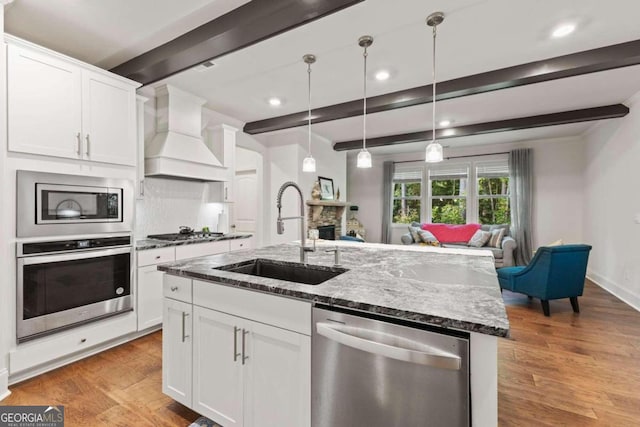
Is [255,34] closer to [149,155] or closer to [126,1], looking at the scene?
[126,1]

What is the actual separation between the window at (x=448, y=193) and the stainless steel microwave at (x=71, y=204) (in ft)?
20.9

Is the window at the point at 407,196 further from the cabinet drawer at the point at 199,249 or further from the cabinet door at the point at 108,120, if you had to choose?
the cabinet door at the point at 108,120

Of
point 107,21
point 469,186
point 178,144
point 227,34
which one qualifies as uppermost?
point 107,21

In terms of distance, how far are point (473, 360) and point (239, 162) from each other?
18.8 feet

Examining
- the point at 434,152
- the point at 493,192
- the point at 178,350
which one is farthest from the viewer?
the point at 493,192

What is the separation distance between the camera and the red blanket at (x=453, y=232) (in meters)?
6.19

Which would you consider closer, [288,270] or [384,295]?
[384,295]

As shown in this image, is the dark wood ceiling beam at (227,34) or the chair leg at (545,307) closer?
the dark wood ceiling beam at (227,34)

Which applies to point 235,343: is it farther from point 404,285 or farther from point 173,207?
point 173,207

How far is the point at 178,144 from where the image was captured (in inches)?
131

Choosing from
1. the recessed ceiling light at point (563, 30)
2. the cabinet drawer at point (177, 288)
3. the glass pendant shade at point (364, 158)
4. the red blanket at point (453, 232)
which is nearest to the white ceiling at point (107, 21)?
the glass pendant shade at point (364, 158)

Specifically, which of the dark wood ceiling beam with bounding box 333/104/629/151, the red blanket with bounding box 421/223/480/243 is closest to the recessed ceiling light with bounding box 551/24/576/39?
the dark wood ceiling beam with bounding box 333/104/629/151

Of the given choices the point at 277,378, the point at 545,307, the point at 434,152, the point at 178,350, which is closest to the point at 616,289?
the point at 545,307

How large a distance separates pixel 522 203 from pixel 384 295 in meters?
6.23
